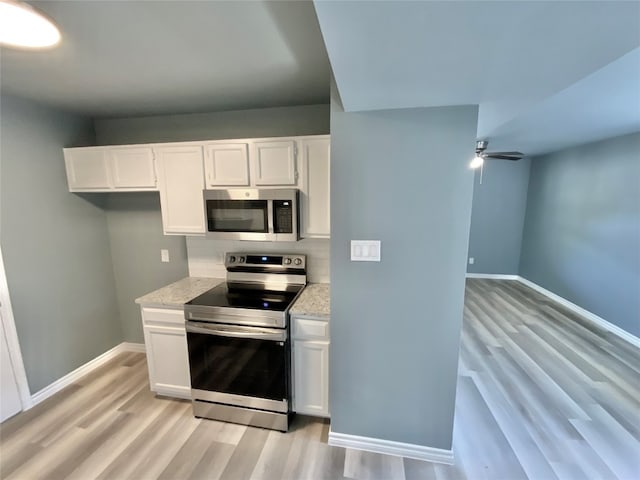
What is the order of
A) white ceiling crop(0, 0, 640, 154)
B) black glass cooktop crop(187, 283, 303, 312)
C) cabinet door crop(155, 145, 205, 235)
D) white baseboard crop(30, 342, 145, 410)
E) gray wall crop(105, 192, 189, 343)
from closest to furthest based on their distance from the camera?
white ceiling crop(0, 0, 640, 154) < black glass cooktop crop(187, 283, 303, 312) < cabinet door crop(155, 145, 205, 235) < white baseboard crop(30, 342, 145, 410) < gray wall crop(105, 192, 189, 343)

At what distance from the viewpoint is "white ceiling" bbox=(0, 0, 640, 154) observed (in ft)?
2.73

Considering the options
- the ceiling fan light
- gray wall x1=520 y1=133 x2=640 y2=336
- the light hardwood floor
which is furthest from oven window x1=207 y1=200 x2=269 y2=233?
gray wall x1=520 y1=133 x2=640 y2=336

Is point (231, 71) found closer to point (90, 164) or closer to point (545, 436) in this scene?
point (90, 164)

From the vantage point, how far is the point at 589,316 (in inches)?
156

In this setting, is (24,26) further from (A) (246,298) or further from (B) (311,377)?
(B) (311,377)

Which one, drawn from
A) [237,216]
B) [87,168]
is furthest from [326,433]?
[87,168]

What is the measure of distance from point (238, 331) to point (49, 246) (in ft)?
6.29

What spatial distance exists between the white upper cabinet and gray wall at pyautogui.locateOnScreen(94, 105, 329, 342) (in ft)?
1.15

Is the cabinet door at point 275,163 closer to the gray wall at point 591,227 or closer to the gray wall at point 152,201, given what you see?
the gray wall at point 152,201

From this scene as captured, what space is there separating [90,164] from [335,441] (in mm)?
2997

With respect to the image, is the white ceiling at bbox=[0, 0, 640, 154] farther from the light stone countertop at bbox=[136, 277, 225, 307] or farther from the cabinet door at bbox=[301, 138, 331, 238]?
the light stone countertop at bbox=[136, 277, 225, 307]

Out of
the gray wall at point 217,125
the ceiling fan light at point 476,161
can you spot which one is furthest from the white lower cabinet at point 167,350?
the ceiling fan light at point 476,161

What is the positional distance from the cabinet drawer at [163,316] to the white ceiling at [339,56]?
1630 millimetres

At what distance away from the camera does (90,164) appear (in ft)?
8.29
